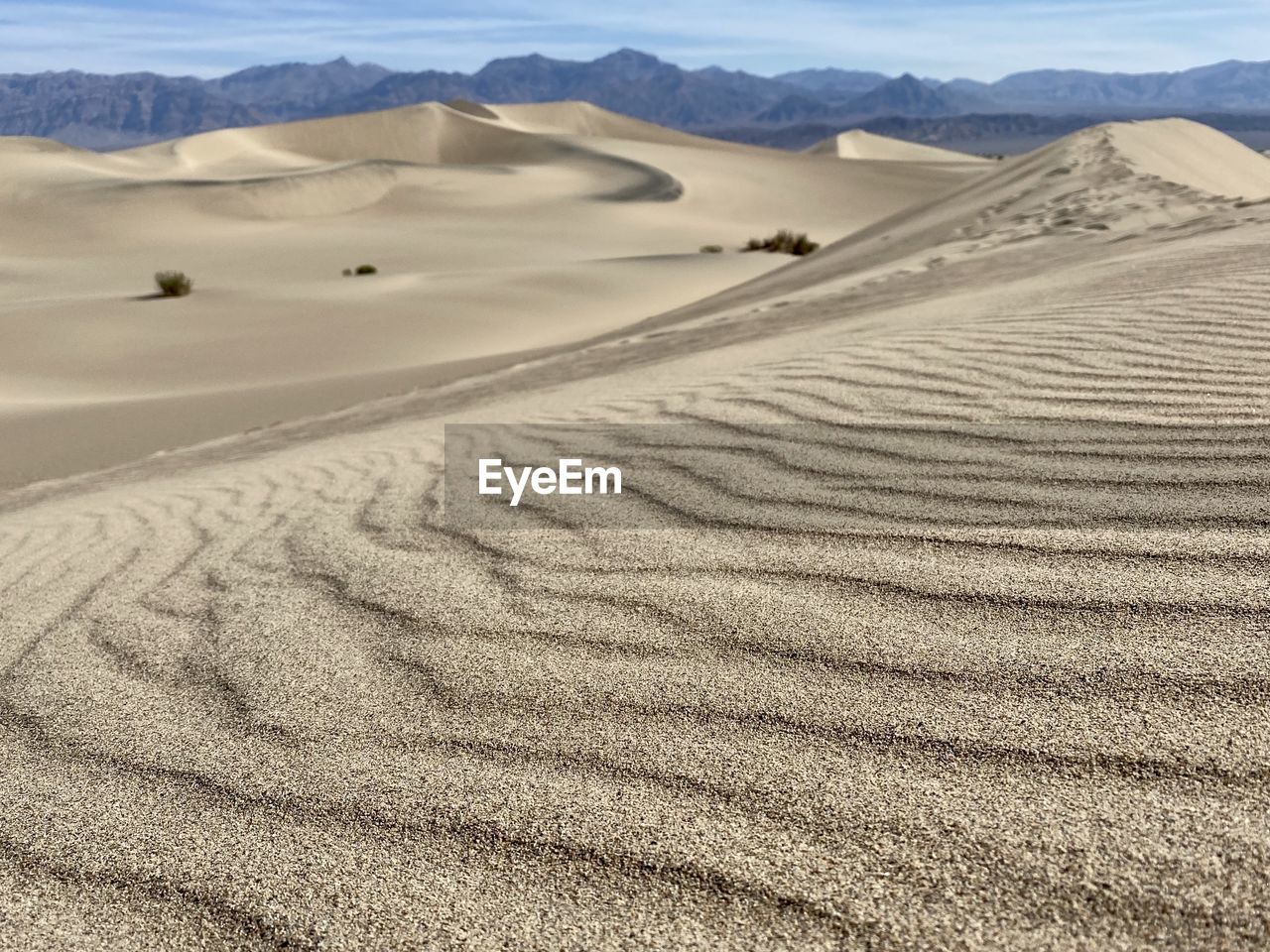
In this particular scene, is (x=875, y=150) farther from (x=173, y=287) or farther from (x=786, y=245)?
(x=173, y=287)

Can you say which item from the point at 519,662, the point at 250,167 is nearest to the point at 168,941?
the point at 519,662

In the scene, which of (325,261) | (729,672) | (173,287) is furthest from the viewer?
(325,261)

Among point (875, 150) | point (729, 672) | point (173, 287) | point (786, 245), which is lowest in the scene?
point (173, 287)

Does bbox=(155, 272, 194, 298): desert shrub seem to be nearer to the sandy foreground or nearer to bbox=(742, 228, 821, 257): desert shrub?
the sandy foreground

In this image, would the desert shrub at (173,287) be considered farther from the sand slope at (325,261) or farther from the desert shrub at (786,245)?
the desert shrub at (786,245)

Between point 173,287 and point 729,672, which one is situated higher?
point 729,672

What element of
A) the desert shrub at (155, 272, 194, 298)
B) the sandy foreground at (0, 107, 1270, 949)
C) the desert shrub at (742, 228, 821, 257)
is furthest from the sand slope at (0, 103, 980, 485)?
the sandy foreground at (0, 107, 1270, 949)

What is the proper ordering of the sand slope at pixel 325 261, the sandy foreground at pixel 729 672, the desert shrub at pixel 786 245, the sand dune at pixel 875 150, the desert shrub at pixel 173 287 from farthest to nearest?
the sand dune at pixel 875 150
the desert shrub at pixel 786 245
the desert shrub at pixel 173 287
the sand slope at pixel 325 261
the sandy foreground at pixel 729 672

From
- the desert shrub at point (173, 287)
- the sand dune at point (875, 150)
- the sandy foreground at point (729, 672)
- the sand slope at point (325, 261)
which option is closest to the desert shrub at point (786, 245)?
the sand slope at point (325, 261)

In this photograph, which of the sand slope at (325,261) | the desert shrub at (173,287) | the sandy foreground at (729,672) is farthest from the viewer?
the desert shrub at (173,287)

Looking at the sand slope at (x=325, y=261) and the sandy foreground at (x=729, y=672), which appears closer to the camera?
the sandy foreground at (x=729, y=672)

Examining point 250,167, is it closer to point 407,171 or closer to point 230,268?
point 407,171

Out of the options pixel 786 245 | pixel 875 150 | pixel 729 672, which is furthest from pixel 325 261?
pixel 875 150

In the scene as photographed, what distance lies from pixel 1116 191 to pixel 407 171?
28.4m
